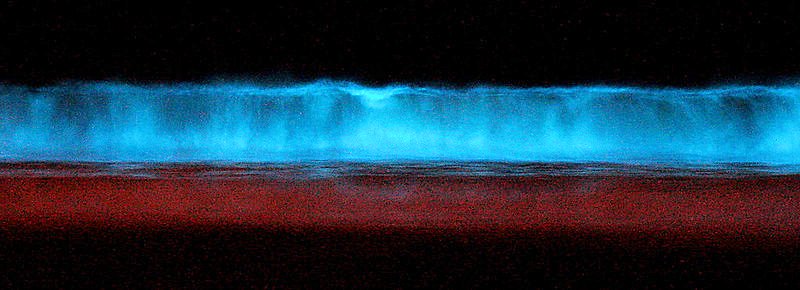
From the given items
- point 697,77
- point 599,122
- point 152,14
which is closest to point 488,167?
point 599,122

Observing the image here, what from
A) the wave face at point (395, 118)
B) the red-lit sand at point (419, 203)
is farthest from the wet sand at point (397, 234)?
the wave face at point (395, 118)

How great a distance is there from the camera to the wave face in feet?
14.8

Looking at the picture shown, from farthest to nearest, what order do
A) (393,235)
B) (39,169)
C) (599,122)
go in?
(599,122), (39,169), (393,235)

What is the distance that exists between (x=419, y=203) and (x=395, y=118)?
2638 millimetres

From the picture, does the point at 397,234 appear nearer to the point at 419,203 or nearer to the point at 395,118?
the point at 419,203

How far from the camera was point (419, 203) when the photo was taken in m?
1.93

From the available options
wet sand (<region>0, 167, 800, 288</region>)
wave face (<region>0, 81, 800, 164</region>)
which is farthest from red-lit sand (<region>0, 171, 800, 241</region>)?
wave face (<region>0, 81, 800, 164</region>)

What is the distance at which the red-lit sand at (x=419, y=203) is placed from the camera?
1.67 metres

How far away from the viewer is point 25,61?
15.5 ft

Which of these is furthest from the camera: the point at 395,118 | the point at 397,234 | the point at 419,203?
the point at 395,118

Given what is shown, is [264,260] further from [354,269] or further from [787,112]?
[787,112]

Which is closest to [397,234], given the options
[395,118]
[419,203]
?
[419,203]

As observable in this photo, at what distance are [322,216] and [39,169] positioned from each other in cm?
151

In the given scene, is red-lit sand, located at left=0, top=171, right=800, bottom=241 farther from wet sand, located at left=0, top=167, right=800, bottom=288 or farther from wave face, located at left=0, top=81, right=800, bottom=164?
wave face, located at left=0, top=81, right=800, bottom=164
